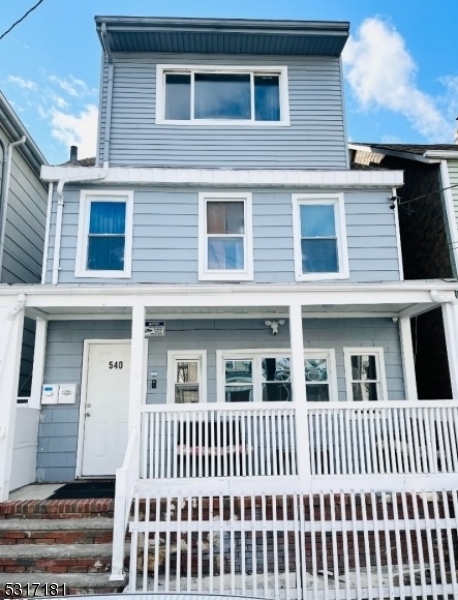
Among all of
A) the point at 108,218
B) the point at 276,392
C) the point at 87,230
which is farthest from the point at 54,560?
the point at 108,218

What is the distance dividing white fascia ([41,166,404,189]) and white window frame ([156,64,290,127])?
114 centimetres

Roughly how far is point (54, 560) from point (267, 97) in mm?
7906

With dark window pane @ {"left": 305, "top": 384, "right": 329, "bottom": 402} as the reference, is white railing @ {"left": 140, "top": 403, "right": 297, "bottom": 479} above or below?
below

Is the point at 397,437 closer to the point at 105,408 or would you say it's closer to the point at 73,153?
the point at 105,408

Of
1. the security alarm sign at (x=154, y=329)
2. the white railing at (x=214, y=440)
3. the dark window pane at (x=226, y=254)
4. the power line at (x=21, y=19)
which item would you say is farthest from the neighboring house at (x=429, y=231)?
the power line at (x=21, y=19)

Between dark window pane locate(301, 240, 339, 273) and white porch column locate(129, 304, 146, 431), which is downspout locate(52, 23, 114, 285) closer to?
white porch column locate(129, 304, 146, 431)

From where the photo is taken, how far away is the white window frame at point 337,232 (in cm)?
733

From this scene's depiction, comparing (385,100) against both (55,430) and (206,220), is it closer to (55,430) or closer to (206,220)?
(206,220)

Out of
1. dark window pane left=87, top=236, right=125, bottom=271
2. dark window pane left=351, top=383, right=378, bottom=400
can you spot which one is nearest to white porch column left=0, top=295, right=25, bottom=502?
dark window pane left=87, top=236, right=125, bottom=271

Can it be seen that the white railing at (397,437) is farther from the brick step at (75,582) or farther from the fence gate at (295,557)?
the brick step at (75,582)

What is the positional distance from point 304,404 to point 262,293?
156cm

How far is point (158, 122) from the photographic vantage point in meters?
8.03

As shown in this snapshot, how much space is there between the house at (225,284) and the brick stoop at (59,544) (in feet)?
2.13

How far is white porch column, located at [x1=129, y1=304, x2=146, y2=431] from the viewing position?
5594 mm
